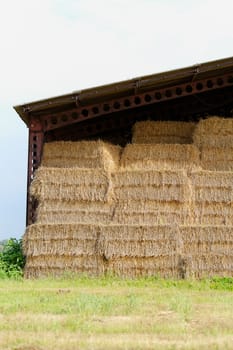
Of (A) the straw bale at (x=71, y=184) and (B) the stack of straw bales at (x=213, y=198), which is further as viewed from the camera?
(A) the straw bale at (x=71, y=184)

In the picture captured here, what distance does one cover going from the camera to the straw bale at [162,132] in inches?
880

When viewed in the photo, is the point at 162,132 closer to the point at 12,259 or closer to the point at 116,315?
the point at 12,259

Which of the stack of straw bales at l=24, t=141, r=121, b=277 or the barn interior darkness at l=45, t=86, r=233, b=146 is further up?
the barn interior darkness at l=45, t=86, r=233, b=146

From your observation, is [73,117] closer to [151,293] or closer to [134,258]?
[134,258]

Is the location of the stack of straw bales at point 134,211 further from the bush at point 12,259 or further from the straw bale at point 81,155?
the bush at point 12,259

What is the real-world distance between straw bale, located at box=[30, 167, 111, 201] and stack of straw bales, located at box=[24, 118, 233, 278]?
0.09ft

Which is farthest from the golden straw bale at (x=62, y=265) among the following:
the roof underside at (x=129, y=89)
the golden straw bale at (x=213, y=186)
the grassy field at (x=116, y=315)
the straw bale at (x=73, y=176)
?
the roof underside at (x=129, y=89)

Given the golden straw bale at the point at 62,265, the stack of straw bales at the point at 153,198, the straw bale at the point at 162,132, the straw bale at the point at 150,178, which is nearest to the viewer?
the golden straw bale at the point at 62,265

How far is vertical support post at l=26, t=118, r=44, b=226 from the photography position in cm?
2212

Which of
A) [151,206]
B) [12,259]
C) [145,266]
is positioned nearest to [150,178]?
[151,206]

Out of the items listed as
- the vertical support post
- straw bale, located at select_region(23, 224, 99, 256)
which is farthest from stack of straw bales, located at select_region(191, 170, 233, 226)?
the vertical support post

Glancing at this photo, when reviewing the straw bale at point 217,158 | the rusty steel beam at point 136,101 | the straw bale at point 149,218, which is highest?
the rusty steel beam at point 136,101

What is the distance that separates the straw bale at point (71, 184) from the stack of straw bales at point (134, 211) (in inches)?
1.1

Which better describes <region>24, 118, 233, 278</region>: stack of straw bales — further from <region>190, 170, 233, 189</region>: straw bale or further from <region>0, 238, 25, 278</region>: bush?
<region>0, 238, 25, 278</region>: bush
